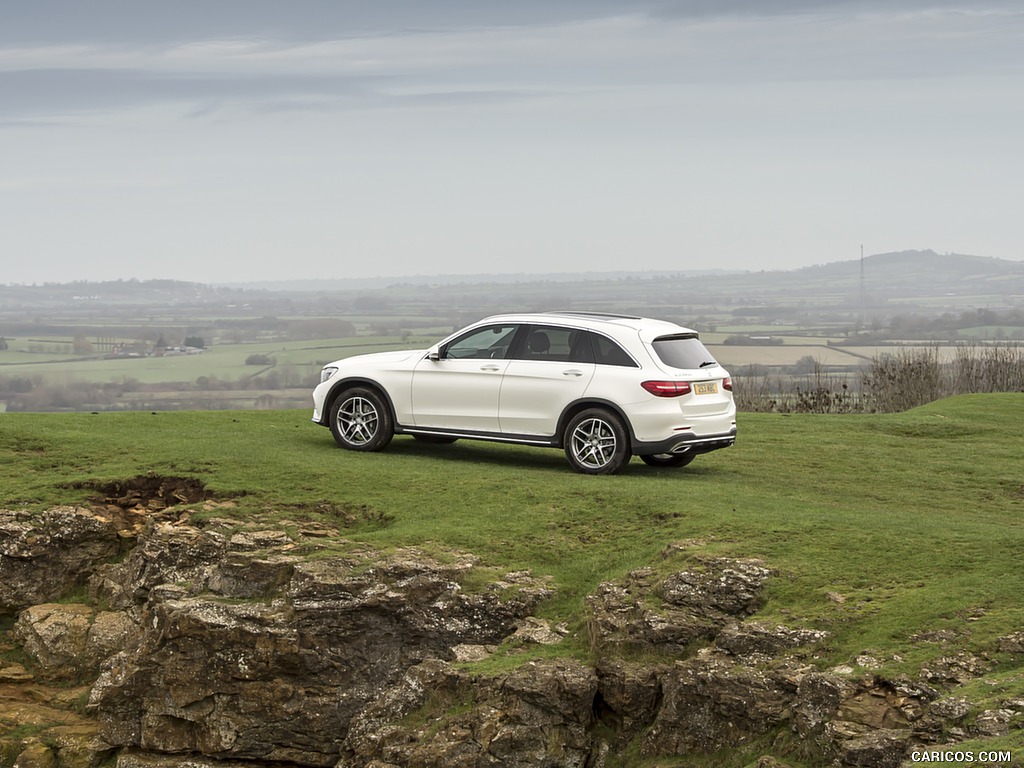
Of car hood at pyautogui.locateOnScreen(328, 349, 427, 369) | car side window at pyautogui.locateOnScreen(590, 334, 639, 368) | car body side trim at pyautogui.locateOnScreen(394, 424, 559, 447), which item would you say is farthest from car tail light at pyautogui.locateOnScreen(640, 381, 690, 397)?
car hood at pyautogui.locateOnScreen(328, 349, 427, 369)

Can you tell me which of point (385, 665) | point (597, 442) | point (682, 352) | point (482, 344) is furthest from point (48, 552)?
point (682, 352)

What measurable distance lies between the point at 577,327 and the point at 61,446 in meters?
7.35

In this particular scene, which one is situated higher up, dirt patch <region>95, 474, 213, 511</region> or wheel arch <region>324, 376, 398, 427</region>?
wheel arch <region>324, 376, 398, 427</region>

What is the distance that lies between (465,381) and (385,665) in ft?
15.5

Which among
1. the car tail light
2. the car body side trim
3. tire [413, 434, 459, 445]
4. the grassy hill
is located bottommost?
the grassy hill

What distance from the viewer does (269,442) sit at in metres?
17.0

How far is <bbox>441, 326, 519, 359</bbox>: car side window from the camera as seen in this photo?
15180mm

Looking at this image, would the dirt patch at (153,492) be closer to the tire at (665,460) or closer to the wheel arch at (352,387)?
the wheel arch at (352,387)

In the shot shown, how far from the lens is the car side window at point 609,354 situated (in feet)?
47.5

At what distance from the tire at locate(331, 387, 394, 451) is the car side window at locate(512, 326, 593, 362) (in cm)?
216

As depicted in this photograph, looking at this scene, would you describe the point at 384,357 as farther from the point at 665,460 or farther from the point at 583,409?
the point at 665,460

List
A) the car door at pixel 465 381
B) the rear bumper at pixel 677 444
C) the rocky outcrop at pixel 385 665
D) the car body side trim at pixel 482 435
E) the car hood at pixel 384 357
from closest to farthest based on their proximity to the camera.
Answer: the rocky outcrop at pixel 385 665
the rear bumper at pixel 677 444
the car body side trim at pixel 482 435
the car door at pixel 465 381
the car hood at pixel 384 357

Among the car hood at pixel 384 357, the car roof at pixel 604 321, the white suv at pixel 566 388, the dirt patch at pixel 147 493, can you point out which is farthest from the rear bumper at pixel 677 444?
the dirt patch at pixel 147 493

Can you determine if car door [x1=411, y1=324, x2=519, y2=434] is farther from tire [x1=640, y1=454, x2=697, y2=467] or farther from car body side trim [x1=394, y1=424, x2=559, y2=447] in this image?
tire [x1=640, y1=454, x2=697, y2=467]
